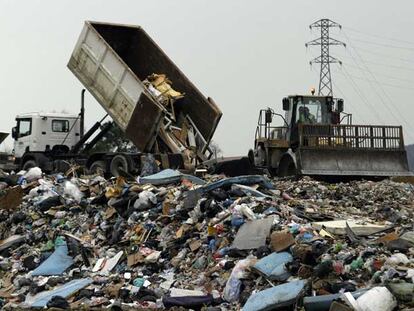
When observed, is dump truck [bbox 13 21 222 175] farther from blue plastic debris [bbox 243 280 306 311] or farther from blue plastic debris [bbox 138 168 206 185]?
blue plastic debris [bbox 243 280 306 311]

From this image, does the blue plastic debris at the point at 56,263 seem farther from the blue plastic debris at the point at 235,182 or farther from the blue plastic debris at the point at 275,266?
the blue plastic debris at the point at 275,266

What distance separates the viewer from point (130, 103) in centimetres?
1330

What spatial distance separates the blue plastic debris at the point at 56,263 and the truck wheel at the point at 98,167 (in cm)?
572

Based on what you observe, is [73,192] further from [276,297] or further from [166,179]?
[276,297]

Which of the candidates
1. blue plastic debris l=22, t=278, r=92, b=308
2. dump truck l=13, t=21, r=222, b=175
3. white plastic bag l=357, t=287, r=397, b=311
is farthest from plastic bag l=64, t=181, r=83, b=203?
white plastic bag l=357, t=287, r=397, b=311

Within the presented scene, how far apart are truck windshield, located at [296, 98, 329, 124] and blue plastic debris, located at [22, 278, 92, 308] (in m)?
9.78

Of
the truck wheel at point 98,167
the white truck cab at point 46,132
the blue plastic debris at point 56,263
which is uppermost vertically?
the white truck cab at point 46,132

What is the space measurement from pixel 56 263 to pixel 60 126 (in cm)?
1010

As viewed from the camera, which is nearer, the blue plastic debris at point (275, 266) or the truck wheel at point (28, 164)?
the blue plastic debris at point (275, 266)

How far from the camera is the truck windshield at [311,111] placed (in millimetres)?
16016

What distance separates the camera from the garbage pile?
578cm

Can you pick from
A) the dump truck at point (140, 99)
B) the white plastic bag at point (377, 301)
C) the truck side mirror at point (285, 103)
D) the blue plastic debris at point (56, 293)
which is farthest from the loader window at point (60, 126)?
the white plastic bag at point (377, 301)

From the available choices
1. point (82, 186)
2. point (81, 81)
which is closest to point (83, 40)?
point (81, 81)

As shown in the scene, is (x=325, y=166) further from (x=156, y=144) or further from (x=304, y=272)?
(x=304, y=272)
